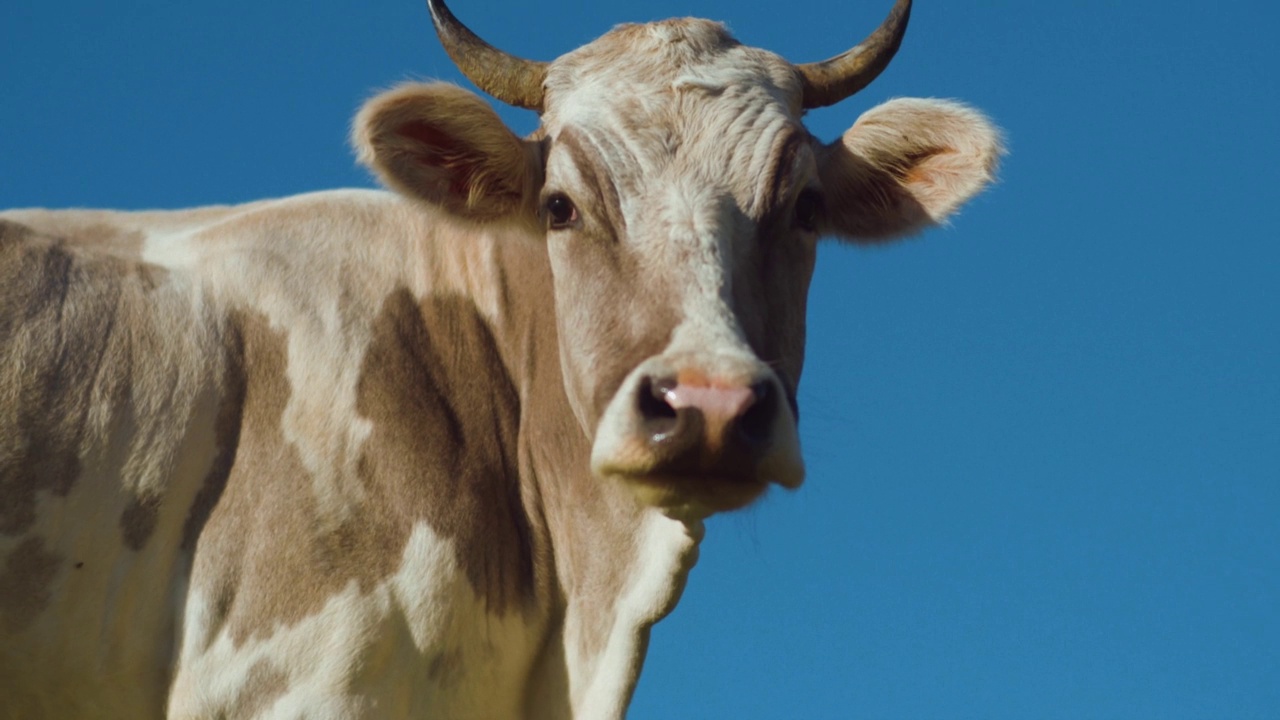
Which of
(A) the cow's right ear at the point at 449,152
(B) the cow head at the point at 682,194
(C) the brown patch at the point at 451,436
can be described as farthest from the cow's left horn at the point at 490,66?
(C) the brown patch at the point at 451,436

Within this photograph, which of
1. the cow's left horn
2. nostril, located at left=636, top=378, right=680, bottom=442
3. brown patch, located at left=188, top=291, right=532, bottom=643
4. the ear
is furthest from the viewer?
the ear

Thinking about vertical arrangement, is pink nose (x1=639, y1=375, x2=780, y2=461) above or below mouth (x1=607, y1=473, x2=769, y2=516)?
above

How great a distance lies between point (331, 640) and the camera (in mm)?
6434

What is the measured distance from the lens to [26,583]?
6.50 metres

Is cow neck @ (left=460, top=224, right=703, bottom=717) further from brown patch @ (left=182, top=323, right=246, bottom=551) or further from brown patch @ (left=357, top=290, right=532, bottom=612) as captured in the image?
brown patch @ (left=182, top=323, right=246, bottom=551)

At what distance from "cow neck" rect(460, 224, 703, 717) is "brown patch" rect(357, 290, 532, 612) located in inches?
3.5

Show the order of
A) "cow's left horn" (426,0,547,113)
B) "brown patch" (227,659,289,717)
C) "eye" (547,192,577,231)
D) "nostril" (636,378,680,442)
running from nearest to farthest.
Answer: "nostril" (636,378,680,442) → "brown patch" (227,659,289,717) → "eye" (547,192,577,231) → "cow's left horn" (426,0,547,113)

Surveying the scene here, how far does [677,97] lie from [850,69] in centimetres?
116

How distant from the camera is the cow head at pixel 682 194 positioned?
574 centimetres

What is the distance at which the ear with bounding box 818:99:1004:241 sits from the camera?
300 inches

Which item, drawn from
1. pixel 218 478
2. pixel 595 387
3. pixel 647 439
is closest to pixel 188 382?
pixel 218 478

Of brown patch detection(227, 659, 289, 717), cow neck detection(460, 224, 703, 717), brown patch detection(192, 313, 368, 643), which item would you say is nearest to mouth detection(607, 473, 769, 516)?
cow neck detection(460, 224, 703, 717)

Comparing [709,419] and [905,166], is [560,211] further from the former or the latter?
[905,166]

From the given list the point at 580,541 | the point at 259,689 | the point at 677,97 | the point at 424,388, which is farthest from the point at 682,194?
the point at 259,689
